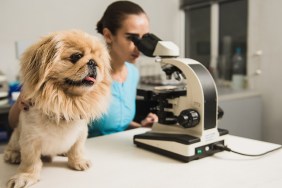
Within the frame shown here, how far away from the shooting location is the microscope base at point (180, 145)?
995 millimetres

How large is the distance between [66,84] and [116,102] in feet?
2.02

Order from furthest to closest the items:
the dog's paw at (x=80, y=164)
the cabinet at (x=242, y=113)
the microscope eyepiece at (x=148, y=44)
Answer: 1. the cabinet at (x=242, y=113)
2. the microscope eyepiece at (x=148, y=44)
3. the dog's paw at (x=80, y=164)

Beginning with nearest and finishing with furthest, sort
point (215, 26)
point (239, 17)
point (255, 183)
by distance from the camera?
point (255, 183) → point (239, 17) → point (215, 26)

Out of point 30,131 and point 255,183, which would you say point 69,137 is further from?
point 255,183

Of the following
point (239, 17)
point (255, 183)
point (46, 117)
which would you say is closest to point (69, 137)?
point (46, 117)

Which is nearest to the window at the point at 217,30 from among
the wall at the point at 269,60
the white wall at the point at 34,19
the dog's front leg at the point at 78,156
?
the wall at the point at 269,60

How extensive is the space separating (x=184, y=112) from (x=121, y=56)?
0.55 meters

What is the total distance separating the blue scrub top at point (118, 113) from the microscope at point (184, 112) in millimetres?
301

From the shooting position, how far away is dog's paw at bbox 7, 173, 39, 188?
83 centimetres

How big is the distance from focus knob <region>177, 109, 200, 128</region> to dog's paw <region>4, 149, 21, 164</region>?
580mm

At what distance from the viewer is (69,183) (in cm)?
87

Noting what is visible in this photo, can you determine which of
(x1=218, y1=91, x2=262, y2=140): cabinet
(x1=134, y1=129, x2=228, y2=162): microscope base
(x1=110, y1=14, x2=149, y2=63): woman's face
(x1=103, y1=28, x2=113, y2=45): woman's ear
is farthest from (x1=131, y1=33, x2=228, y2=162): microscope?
(x1=218, y1=91, x2=262, y2=140): cabinet

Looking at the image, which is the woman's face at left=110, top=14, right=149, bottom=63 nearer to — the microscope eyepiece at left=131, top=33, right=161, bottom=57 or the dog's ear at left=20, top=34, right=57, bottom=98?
the microscope eyepiece at left=131, top=33, right=161, bottom=57

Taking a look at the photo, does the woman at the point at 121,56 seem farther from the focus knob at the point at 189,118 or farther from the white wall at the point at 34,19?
the white wall at the point at 34,19
